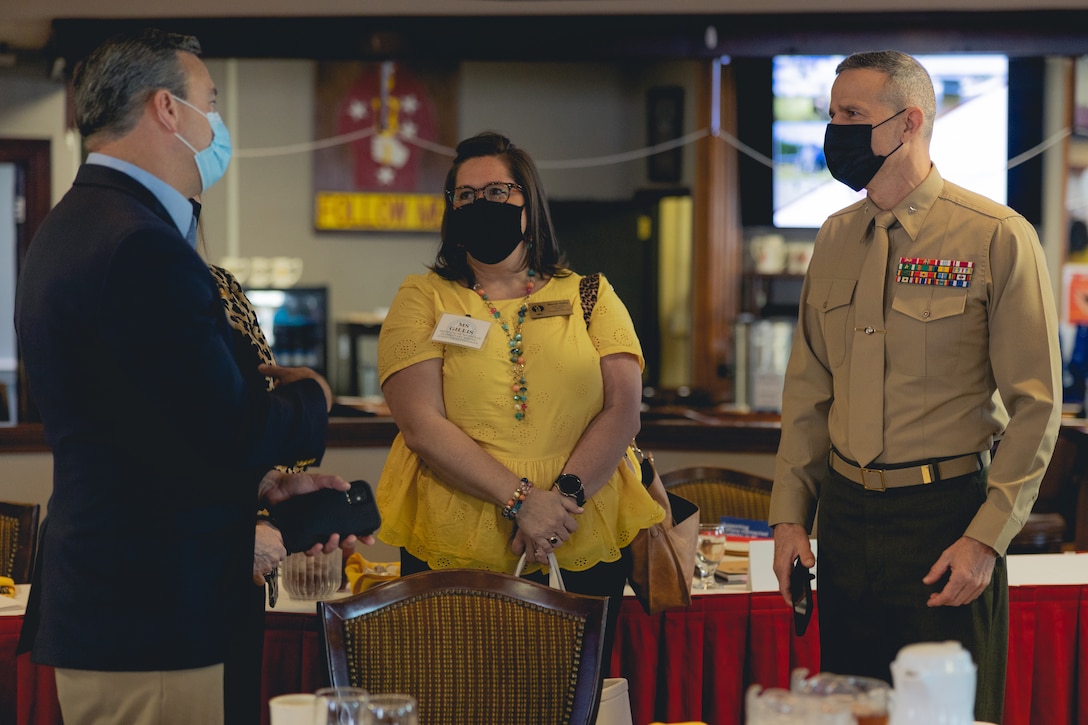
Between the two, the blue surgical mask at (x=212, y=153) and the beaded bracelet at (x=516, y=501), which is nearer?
the blue surgical mask at (x=212, y=153)

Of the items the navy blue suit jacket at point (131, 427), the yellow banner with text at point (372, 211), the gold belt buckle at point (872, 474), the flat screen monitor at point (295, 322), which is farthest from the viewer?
the yellow banner with text at point (372, 211)

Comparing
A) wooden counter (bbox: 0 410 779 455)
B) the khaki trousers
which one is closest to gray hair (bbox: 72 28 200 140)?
the khaki trousers

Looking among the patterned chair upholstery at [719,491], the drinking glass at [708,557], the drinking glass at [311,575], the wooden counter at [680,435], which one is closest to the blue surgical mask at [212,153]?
the drinking glass at [311,575]

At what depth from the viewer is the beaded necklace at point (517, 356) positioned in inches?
96.7

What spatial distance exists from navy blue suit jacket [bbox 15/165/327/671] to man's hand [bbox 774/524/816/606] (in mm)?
1030

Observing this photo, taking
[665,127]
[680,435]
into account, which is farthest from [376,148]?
[680,435]

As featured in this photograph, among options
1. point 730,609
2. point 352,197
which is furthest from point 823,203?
point 730,609

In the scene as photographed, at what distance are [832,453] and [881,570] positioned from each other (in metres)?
0.25

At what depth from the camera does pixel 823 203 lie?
819 cm

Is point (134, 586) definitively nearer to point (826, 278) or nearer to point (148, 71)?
point (148, 71)

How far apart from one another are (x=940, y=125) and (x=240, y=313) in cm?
699

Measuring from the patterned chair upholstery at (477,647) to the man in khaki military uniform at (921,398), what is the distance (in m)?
0.48

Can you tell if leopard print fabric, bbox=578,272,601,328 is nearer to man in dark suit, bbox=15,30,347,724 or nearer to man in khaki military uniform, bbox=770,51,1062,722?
man in khaki military uniform, bbox=770,51,1062,722

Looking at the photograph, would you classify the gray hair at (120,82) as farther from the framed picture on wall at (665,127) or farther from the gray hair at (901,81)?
the framed picture on wall at (665,127)
